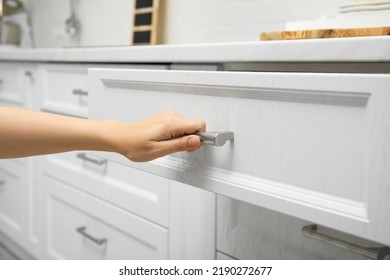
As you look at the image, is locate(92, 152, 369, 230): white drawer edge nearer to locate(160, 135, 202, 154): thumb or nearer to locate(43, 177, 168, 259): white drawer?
locate(160, 135, 202, 154): thumb

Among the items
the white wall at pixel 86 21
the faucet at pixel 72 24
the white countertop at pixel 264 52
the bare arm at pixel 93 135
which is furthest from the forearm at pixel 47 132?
the faucet at pixel 72 24

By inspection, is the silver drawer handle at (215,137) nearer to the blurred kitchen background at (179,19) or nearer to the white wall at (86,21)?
the blurred kitchen background at (179,19)

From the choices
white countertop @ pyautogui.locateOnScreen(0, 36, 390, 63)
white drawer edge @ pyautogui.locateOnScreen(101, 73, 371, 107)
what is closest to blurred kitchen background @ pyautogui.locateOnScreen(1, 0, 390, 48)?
white countertop @ pyautogui.locateOnScreen(0, 36, 390, 63)

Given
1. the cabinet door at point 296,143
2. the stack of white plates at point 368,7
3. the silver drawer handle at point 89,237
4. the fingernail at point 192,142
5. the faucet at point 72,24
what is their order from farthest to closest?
the faucet at point 72,24 → the silver drawer handle at point 89,237 → the stack of white plates at point 368,7 → the fingernail at point 192,142 → the cabinet door at point 296,143

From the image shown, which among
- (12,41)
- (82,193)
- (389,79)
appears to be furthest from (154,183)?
(12,41)

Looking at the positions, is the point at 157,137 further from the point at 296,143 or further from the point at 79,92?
the point at 79,92

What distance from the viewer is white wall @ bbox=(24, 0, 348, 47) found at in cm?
118

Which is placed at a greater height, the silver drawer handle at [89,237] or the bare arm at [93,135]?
the bare arm at [93,135]

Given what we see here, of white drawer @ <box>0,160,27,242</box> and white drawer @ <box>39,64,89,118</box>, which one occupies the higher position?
white drawer @ <box>39,64,89,118</box>

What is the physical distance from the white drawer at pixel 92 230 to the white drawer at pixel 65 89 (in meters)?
0.21

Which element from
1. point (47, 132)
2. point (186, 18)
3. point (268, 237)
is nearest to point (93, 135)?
point (47, 132)

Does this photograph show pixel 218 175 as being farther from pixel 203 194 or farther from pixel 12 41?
pixel 12 41

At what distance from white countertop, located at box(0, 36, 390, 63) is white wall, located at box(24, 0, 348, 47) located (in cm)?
52

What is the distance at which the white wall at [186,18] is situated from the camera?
1.18 metres
